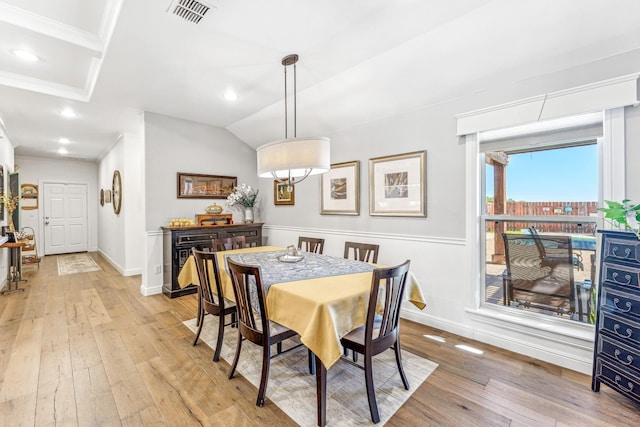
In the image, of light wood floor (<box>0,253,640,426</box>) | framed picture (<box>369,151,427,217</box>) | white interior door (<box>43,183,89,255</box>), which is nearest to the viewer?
light wood floor (<box>0,253,640,426</box>)

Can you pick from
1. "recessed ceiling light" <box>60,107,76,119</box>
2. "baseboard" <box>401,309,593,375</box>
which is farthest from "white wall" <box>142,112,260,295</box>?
"baseboard" <box>401,309,593,375</box>

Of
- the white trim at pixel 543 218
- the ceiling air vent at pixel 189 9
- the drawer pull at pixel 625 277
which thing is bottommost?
the drawer pull at pixel 625 277

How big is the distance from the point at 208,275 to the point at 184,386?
2.65 ft

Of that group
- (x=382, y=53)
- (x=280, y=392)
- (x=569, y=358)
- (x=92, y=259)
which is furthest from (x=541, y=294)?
(x=92, y=259)

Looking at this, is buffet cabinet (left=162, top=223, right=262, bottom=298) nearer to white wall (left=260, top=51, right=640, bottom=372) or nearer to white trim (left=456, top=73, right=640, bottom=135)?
white wall (left=260, top=51, right=640, bottom=372)

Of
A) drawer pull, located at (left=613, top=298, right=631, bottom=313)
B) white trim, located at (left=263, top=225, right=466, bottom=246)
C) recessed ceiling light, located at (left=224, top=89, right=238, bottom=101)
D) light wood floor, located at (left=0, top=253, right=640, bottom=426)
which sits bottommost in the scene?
light wood floor, located at (left=0, top=253, right=640, bottom=426)

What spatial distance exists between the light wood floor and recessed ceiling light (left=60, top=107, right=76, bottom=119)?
9.28 ft

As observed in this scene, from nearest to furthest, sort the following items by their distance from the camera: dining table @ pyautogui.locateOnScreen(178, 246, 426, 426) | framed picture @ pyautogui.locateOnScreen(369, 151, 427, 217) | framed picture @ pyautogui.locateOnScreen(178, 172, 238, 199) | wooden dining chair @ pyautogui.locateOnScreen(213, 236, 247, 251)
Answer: dining table @ pyautogui.locateOnScreen(178, 246, 426, 426)
framed picture @ pyautogui.locateOnScreen(369, 151, 427, 217)
wooden dining chair @ pyautogui.locateOnScreen(213, 236, 247, 251)
framed picture @ pyautogui.locateOnScreen(178, 172, 238, 199)

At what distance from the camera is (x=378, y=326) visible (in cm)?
204

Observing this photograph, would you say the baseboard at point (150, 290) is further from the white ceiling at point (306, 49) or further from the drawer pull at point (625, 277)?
the drawer pull at point (625, 277)

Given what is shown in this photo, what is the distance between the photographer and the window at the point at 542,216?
235 cm

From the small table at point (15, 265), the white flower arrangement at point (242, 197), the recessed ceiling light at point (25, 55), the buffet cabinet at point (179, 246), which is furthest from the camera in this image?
the white flower arrangement at point (242, 197)

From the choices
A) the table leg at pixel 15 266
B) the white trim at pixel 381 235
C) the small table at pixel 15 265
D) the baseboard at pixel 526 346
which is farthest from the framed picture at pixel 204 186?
the baseboard at pixel 526 346

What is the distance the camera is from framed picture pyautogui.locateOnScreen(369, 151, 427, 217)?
10.4 ft
